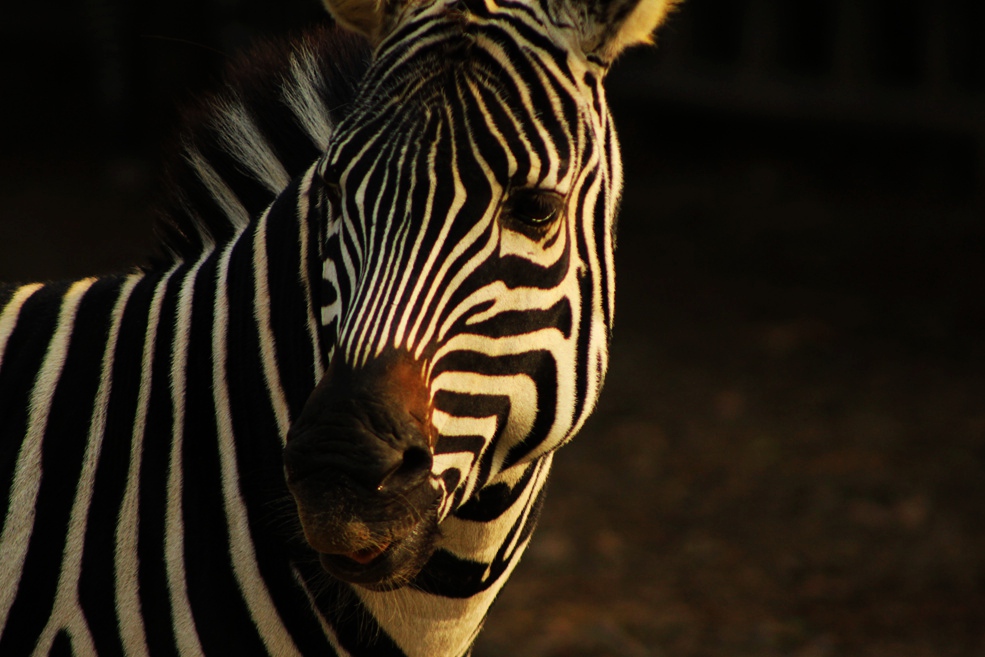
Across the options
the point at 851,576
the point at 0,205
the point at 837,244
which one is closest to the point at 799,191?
the point at 837,244

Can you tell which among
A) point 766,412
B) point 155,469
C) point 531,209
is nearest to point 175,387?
point 155,469

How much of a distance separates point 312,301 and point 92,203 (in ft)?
35.7

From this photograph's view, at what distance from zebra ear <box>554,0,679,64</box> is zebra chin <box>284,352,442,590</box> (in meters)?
Answer: 0.74

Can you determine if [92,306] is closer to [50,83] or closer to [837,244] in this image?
[837,244]

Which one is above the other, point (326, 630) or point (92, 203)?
point (326, 630)

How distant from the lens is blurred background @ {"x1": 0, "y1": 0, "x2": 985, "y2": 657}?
592 cm

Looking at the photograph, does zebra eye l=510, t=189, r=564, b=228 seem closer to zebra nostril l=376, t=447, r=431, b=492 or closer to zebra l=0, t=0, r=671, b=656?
zebra l=0, t=0, r=671, b=656

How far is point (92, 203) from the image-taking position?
12.2m

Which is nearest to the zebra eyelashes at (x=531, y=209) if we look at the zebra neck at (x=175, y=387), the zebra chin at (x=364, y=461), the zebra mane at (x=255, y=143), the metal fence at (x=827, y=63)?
the zebra chin at (x=364, y=461)

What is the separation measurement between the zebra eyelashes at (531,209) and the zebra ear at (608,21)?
0.34m

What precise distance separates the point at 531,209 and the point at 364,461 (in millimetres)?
555

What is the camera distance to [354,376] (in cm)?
186

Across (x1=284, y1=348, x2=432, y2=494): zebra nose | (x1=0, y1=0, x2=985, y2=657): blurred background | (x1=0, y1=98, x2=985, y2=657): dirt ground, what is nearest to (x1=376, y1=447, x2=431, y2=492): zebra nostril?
(x1=284, y1=348, x2=432, y2=494): zebra nose

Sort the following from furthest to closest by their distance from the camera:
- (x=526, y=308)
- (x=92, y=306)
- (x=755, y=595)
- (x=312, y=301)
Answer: (x=755, y=595) < (x=92, y=306) < (x=312, y=301) < (x=526, y=308)
